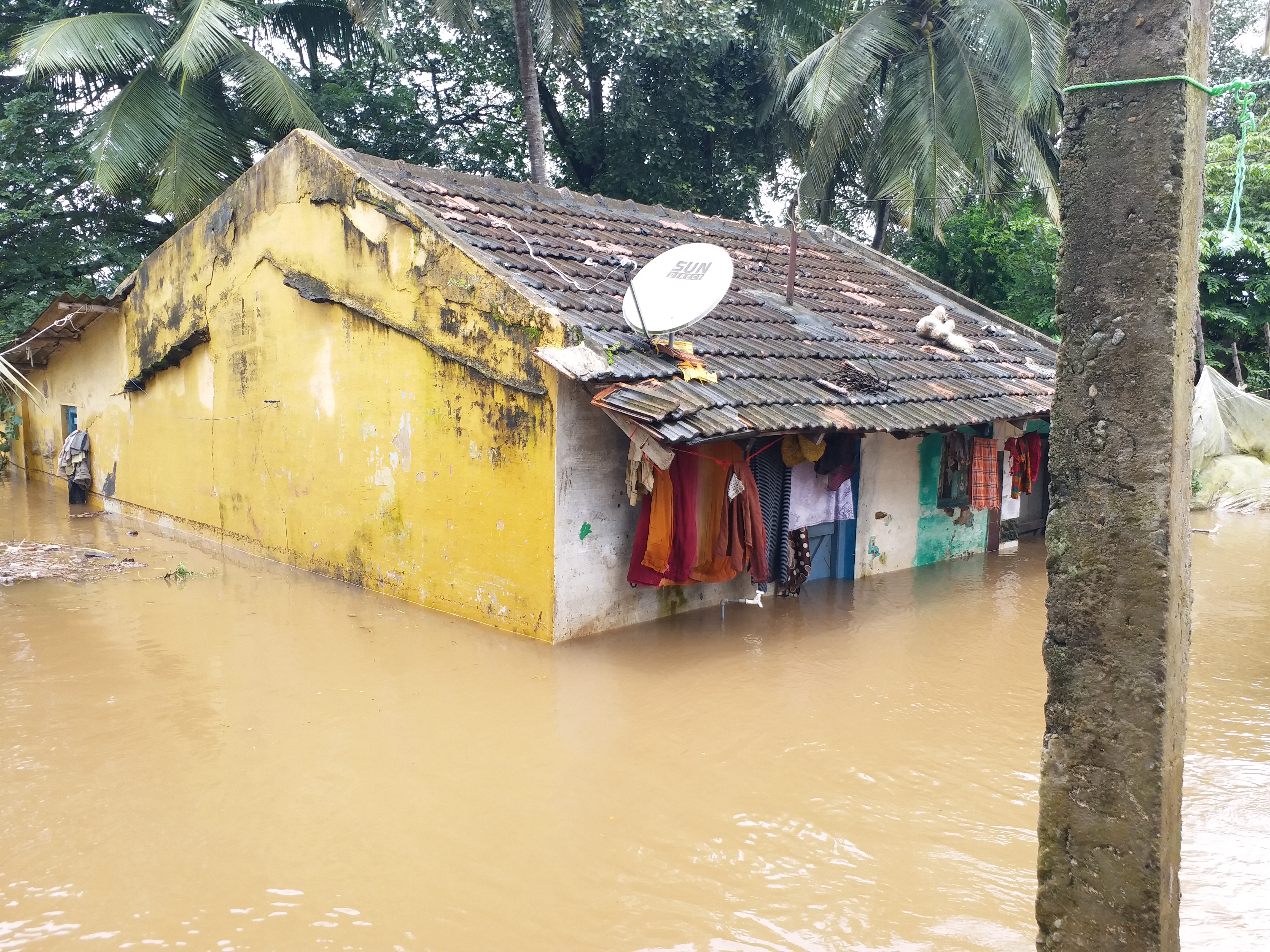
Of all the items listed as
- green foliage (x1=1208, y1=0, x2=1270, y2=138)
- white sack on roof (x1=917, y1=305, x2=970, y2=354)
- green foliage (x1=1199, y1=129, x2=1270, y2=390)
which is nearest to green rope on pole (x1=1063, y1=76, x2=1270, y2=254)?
white sack on roof (x1=917, y1=305, x2=970, y2=354)

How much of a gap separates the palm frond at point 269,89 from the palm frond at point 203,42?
224mm

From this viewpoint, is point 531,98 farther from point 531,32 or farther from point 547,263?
point 547,263

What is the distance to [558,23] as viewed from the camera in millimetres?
14266

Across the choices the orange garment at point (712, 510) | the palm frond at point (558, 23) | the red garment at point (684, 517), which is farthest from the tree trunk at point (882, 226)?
the red garment at point (684, 517)

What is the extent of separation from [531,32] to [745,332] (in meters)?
8.65

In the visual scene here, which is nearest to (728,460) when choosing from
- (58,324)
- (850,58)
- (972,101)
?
(58,324)

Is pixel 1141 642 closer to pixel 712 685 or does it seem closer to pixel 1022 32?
pixel 712 685

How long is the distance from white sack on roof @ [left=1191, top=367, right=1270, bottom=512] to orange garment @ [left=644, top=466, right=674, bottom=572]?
11168 mm

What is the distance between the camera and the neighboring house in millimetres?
7414

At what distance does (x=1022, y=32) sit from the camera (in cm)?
1460

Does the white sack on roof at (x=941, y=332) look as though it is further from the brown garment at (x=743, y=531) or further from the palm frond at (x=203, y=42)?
the palm frond at (x=203, y=42)

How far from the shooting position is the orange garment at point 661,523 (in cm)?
748

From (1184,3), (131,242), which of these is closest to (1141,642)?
(1184,3)

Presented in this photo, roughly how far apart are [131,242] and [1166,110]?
1905cm
